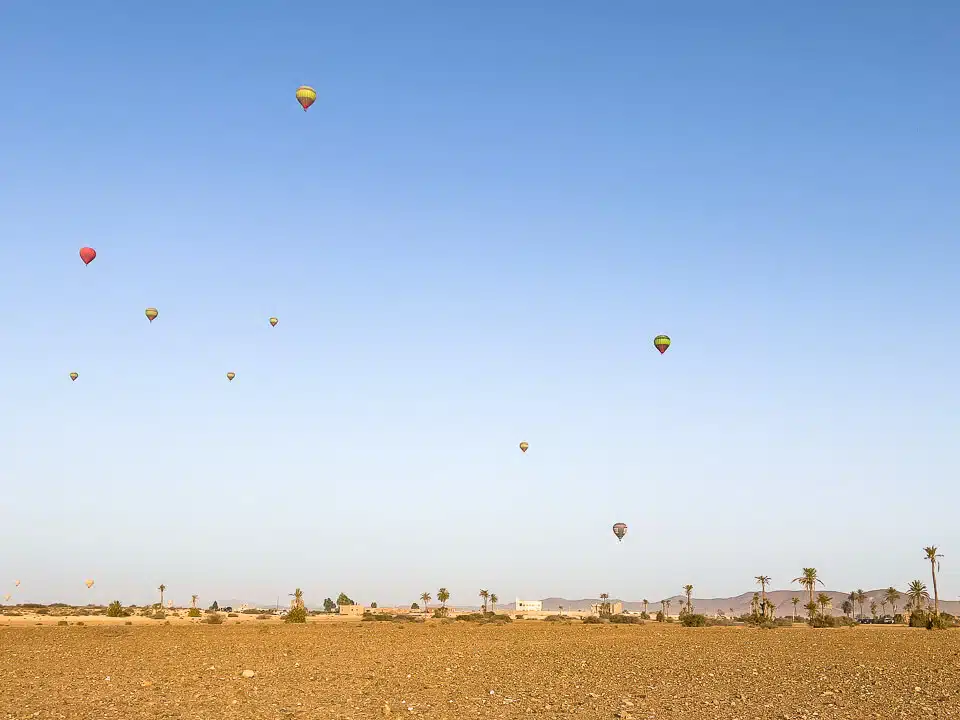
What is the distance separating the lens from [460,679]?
2994 cm

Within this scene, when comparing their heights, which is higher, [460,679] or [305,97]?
[305,97]

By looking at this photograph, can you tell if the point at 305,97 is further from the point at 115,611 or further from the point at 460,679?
the point at 115,611

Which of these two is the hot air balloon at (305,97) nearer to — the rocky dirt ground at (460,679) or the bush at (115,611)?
the rocky dirt ground at (460,679)

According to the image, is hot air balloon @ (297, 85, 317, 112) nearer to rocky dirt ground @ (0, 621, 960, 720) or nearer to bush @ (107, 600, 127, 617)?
rocky dirt ground @ (0, 621, 960, 720)

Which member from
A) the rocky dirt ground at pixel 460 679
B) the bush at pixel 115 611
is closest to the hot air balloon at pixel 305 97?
the rocky dirt ground at pixel 460 679

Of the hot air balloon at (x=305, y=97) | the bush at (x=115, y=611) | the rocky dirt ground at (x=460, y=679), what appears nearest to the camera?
the rocky dirt ground at (x=460, y=679)

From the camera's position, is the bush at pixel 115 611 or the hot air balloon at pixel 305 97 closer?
the hot air balloon at pixel 305 97

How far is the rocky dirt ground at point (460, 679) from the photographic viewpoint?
76.2 ft

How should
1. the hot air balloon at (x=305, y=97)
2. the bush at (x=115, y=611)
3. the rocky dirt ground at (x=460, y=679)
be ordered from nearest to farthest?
1. the rocky dirt ground at (x=460, y=679)
2. the hot air balloon at (x=305, y=97)
3. the bush at (x=115, y=611)

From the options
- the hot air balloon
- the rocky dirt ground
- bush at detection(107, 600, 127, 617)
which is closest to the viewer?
the rocky dirt ground

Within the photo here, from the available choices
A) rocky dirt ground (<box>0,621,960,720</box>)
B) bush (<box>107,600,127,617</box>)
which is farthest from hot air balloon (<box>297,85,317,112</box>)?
bush (<box>107,600,127,617</box>)

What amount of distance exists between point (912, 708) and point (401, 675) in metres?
Answer: 16.3

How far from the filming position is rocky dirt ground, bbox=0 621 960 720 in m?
23.2

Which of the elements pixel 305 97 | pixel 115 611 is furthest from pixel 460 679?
pixel 115 611
